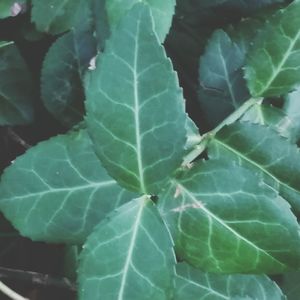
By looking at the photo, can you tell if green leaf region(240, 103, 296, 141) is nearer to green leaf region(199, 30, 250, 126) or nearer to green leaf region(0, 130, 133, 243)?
green leaf region(199, 30, 250, 126)

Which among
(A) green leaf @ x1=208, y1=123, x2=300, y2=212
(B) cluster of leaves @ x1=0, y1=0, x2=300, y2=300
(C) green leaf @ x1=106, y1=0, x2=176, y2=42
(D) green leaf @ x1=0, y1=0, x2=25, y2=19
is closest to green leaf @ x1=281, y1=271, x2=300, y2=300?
(B) cluster of leaves @ x1=0, y1=0, x2=300, y2=300

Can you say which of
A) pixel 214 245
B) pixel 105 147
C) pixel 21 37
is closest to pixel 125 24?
pixel 105 147

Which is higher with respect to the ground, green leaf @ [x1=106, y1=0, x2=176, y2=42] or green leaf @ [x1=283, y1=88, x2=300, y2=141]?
green leaf @ [x1=106, y1=0, x2=176, y2=42]

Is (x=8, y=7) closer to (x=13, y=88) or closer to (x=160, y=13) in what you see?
(x=13, y=88)

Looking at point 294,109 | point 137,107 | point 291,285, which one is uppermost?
point 137,107

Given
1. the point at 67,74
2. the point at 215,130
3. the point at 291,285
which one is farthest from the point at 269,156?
the point at 67,74

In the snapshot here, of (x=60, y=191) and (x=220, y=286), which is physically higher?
(x=60, y=191)

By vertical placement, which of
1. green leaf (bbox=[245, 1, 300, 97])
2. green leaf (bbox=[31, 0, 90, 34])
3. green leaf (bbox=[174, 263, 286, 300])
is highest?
green leaf (bbox=[31, 0, 90, 34])
